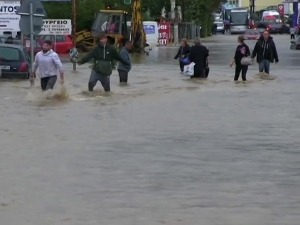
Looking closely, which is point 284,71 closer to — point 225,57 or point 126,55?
point 126,55

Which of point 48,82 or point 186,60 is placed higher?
point 48,82

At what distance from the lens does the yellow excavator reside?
194 feet

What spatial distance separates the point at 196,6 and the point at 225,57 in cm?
4133

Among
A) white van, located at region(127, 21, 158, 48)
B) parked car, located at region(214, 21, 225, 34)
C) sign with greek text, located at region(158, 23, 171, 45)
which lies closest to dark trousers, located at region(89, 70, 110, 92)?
white van, located at region(127, 21, 158, 48)

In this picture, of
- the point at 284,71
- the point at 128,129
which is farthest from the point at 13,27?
the point at 128,129

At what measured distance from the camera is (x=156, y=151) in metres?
15.7

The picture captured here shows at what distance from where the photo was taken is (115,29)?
204ft

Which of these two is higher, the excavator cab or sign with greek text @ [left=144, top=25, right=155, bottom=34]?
the excavator cab

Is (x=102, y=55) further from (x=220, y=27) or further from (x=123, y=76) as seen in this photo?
(x=220, y=27)

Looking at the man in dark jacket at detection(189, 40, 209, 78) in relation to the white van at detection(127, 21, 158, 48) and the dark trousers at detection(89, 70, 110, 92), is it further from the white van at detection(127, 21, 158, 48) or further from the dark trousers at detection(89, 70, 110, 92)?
the white van at detection(127, 21, 158, 48)

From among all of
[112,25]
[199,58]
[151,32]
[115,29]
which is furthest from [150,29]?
[199,58]

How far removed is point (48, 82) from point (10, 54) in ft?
26.8

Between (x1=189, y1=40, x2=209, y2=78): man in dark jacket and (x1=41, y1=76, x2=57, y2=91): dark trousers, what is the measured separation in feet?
29.2

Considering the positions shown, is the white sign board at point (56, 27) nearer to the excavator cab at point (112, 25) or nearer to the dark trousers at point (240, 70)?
the dark trousers at point (240, 70)
